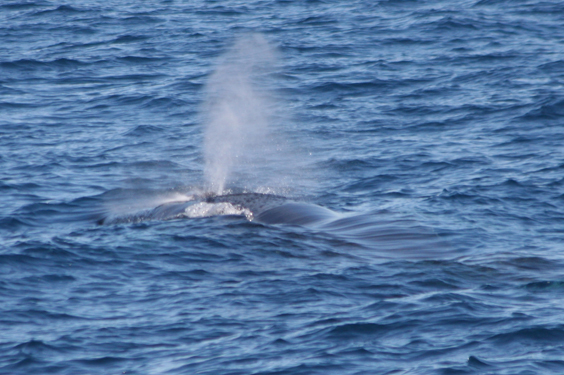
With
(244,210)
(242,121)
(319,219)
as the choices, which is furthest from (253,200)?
(242,121)

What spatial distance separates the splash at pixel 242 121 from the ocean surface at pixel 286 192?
0.39ft

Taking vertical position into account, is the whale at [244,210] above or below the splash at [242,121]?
above

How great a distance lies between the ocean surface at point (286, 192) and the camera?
49.1 feet

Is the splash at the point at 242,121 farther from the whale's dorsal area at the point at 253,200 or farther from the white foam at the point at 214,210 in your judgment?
the white foam at the point at 214,210

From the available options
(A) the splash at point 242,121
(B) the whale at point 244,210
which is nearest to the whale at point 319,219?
(B) the whale at point 244,210

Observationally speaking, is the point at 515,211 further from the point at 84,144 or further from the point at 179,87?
the point at 179,87

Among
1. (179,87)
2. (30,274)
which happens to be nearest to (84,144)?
(179,87)

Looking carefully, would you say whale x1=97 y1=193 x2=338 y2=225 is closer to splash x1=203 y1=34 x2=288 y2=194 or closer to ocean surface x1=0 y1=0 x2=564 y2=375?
ocean surface x1=0 y1=0 x2=564 y2=375

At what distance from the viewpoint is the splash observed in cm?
2773

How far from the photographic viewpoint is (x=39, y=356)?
47.8ft

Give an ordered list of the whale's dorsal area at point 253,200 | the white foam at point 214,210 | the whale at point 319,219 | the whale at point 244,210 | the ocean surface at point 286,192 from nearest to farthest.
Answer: the ocean surface at point 286,192, the whale at point 319,219, the whale at point 244,210, the white foam at point 214,210, the whale's dorsal area at point 253,200

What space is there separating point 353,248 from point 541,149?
9.88 m

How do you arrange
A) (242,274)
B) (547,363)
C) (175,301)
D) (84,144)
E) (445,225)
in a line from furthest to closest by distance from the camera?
(84,144) < (445,225) < (242,274) < (175,301) < (547,363)

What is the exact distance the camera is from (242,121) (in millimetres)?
33875
